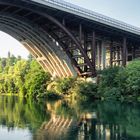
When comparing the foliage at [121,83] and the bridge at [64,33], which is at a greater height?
the bridge at [64,33]

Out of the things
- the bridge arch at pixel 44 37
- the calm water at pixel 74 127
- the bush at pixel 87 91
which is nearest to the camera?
the calm water at pixel 74 127

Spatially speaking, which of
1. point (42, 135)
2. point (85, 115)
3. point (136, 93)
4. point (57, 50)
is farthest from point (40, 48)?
point (42, 135)

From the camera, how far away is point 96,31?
6825 centimetres

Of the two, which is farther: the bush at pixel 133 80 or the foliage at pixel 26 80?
the foliage at pixel 26 80

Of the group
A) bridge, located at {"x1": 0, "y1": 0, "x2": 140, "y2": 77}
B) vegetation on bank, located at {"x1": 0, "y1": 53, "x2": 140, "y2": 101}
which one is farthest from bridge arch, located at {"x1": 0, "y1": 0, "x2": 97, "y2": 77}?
vegetation on bank, located at {"x1": 0, "y1": 53, "x2": 140, "y2": 101}

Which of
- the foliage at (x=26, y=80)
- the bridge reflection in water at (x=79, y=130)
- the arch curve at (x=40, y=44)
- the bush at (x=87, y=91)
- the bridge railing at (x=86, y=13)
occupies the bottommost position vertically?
the bridge reflection in water at (x=79, y=130)

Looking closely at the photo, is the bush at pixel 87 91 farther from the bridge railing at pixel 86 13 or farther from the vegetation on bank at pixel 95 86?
the bridge railing at pixel 86 13

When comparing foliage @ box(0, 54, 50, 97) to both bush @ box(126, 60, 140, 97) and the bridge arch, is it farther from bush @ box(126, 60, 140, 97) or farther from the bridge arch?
bush @ box(126, 60, 140, 97)

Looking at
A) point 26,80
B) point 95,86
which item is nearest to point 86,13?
point 95,86

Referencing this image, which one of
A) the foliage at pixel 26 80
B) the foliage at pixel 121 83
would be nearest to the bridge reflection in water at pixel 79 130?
the foliage at pixel 121 83

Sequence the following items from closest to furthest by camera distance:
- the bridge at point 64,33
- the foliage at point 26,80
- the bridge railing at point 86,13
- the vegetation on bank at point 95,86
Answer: the vegetation on bank at point 95,86 → the bridge railing at point 86,13 → the bridge at point 64,33 → the foliage at point 26,80

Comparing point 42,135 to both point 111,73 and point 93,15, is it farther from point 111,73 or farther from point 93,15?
point 93,15

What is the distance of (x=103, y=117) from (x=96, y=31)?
36.2m

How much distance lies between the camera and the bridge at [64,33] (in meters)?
56.5
